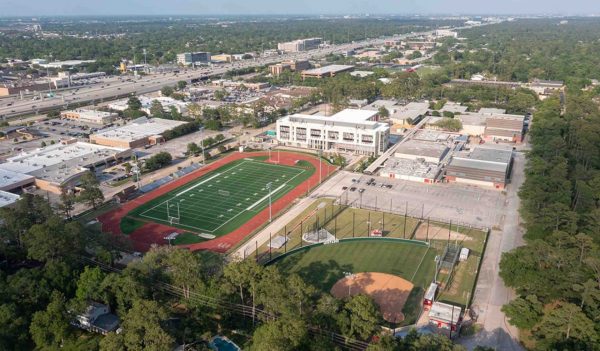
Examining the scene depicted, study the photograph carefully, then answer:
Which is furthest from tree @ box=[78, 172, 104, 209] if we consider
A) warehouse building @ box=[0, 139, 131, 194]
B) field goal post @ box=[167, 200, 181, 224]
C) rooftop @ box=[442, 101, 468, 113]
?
rooftop @ box=[442, 101, 468, 113]

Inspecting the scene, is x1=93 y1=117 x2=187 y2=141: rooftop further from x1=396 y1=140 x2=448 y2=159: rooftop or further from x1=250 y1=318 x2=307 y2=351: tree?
x1=250 y1=318 x2=307 y2=351: tree

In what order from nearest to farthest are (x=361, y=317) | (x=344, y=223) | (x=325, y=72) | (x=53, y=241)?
(x=361, y=317), (x=53, y=241), (x=344, y=223), (x=325, y=72)

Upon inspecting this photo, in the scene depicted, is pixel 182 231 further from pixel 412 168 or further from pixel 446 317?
pixel 412 168

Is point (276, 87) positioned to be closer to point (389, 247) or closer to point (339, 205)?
point (339, 205)

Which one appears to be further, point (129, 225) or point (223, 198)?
point (223, 198)

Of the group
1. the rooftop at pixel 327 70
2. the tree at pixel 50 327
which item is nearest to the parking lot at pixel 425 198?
the tree at pixel 50 327

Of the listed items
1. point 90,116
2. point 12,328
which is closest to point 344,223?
point 12,328
